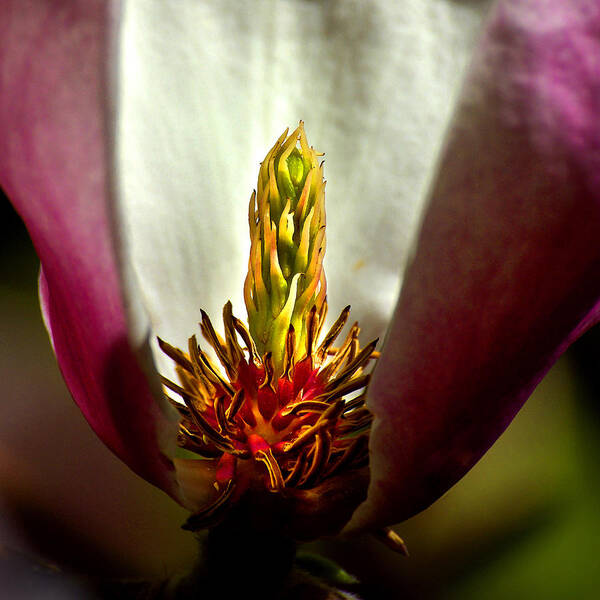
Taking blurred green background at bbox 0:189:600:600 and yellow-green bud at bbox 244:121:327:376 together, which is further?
blurred green background at bbox 0:189:600:600

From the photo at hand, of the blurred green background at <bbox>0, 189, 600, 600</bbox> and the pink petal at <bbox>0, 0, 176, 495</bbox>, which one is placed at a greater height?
the pink petal at <bbox>0, 0, 176, 495</bbox>

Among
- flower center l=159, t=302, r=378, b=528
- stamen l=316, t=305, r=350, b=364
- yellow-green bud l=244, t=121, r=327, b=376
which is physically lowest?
flower center l=159, t=302, r=378, b=528

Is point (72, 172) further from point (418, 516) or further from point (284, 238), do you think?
point (418, 516)

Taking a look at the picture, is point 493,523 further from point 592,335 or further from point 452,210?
point 452,210

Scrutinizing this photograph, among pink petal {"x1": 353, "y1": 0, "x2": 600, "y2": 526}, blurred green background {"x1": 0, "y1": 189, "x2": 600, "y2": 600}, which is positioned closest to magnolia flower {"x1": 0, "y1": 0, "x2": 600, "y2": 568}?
pink petal {"x1": 353, "y1": 0, "x2": 600, "y2": 526}

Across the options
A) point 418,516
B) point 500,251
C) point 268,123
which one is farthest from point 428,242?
point 418,516

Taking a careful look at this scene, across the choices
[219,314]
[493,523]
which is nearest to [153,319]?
[219,314]

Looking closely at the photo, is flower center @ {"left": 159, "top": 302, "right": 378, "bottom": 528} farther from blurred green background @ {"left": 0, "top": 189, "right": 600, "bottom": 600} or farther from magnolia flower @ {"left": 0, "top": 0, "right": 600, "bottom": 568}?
blurred green background @ {"left": 0, "top": 189, "right": 600, "bottom": 600}
